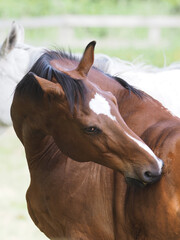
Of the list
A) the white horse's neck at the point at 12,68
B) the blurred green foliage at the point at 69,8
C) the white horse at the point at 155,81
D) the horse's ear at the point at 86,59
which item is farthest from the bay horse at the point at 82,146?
the blurred green foliage at the point at 69,8

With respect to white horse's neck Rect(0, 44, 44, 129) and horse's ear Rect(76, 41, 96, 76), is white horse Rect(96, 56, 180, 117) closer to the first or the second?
white horse's neck Rect(0, 44, 44, 129)

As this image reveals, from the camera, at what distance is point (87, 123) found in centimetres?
210

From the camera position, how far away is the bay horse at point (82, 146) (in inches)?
82.4

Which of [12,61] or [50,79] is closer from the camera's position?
[50,79]

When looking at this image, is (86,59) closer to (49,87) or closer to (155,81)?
(49,87)

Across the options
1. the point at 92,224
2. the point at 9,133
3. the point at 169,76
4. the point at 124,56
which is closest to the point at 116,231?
the point at 92,224

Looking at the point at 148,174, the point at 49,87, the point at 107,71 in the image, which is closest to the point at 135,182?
the point at 148,174

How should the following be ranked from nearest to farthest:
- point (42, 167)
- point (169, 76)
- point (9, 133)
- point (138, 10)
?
1. point (42, 167)
2. point (169, 76)
3. point (9, 133)
4. point (138, 10)

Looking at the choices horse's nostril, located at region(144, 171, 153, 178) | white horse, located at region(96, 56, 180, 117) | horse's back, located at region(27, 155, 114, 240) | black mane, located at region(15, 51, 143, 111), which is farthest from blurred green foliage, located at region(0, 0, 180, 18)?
horse's nostril, located at region(144, 171, 153, 178)

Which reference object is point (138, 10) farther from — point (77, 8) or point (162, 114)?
point (162, 114)

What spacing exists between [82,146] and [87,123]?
0.41 feet

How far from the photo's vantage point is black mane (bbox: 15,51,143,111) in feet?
6.97

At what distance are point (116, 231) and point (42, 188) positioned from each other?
43 centimetres

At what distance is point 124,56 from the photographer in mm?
10383
